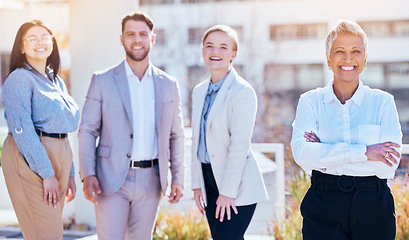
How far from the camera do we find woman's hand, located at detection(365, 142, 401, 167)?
2414 millimetres

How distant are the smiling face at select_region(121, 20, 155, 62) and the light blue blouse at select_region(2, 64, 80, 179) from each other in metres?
0.52

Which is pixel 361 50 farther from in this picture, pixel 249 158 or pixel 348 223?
pixel 249 158

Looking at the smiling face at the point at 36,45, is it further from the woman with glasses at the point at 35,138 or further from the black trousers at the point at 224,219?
the black trousers at the point at 224,219

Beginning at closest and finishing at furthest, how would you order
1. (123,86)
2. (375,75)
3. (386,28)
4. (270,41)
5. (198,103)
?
(198,103) < (123,86) < (270,41) < (386,28) < (375,75)

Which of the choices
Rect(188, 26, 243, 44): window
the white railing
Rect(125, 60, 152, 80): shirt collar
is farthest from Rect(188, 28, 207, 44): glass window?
Rect(125, 60, 152, 80): shirt collar

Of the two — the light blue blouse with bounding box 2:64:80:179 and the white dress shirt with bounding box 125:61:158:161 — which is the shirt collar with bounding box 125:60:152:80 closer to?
the white dress shirt with bounding box 125:61:158:161

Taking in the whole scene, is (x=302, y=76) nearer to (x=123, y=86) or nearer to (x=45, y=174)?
(x=123, y=86)

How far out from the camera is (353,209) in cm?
243

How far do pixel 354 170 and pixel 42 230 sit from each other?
5.93 ft

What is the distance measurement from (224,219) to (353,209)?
0.96 m

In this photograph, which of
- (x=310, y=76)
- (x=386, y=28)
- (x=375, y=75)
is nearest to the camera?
(x=310, y=76)

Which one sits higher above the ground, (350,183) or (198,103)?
(198,103)

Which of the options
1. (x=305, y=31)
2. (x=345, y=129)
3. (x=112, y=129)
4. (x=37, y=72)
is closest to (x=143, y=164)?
(x=112, y=129)

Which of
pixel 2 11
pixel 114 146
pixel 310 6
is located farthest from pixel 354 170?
pixel 310 6
